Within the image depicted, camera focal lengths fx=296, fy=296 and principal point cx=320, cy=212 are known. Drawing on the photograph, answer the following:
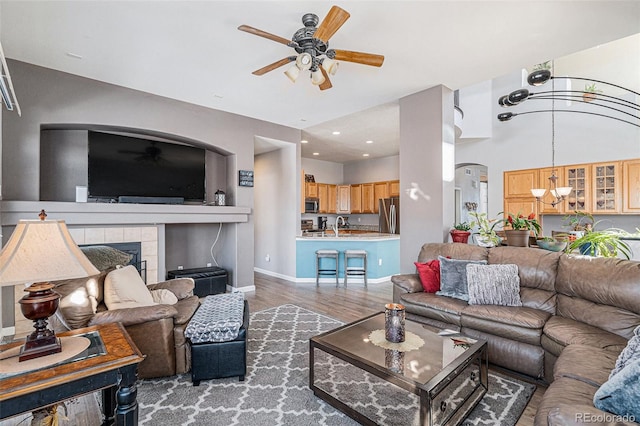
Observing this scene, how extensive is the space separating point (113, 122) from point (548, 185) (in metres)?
7.49

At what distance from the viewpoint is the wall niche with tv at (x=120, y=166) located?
3768 mm

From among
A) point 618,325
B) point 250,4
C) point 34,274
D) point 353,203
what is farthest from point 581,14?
point 353,203

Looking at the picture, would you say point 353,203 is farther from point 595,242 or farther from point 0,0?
point 0,0

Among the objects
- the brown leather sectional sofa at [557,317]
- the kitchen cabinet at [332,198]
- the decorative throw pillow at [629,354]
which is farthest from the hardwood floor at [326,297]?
the kitchen cabinet at [332,198]

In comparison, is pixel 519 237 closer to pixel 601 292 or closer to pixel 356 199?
pixel 601 292

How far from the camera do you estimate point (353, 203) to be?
882 cm

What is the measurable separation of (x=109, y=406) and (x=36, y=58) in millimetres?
3572

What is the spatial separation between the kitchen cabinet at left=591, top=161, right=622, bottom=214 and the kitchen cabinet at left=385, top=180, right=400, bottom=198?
3.78 metres

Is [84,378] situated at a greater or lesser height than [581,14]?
lesser

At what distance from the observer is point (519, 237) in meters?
3.17

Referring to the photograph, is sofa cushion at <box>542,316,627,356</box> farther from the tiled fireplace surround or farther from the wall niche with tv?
the wall niche with tv

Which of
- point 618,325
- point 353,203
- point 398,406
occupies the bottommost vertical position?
point 398,406

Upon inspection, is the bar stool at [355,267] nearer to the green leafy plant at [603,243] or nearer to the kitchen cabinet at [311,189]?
the kitchen cabinet at [311,189]

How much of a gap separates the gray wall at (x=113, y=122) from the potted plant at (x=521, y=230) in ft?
12.5
